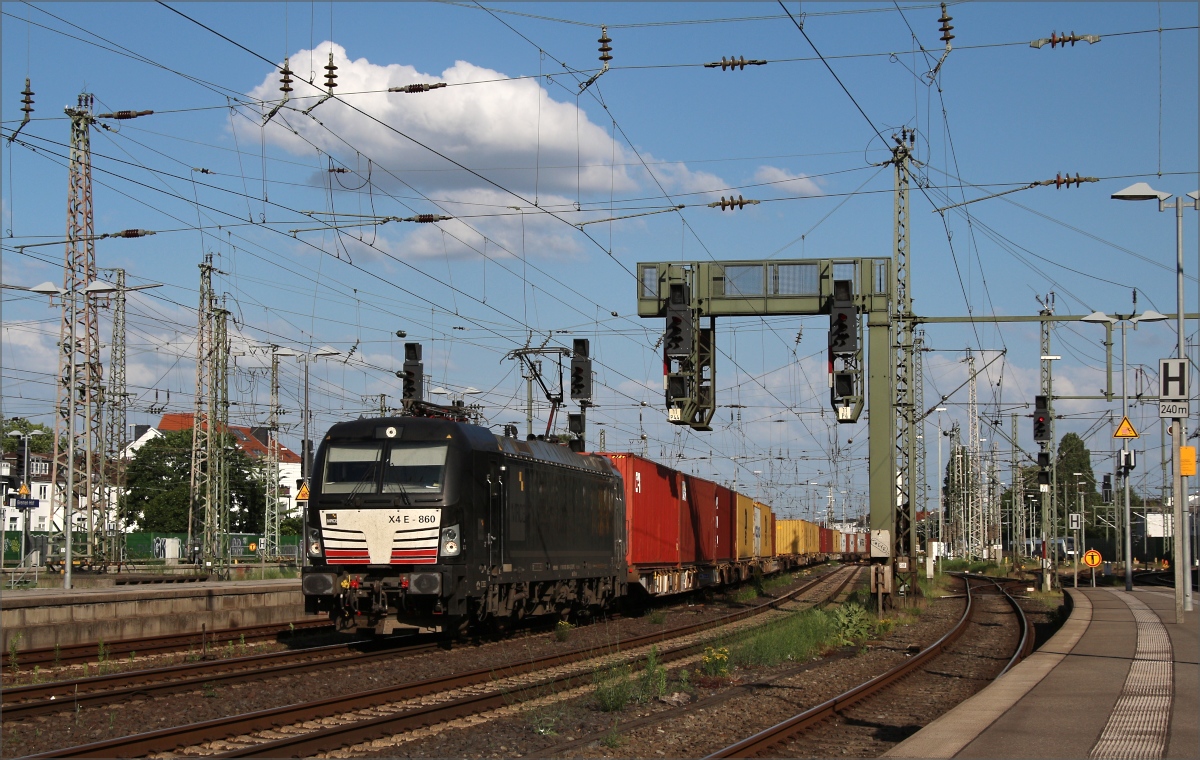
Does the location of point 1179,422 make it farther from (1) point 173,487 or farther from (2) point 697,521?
(1) point 173,487

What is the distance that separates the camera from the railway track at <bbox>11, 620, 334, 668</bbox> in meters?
16.7

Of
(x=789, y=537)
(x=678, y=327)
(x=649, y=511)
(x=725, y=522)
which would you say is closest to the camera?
(x=678, y=327)

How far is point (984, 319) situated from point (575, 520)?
431 inches

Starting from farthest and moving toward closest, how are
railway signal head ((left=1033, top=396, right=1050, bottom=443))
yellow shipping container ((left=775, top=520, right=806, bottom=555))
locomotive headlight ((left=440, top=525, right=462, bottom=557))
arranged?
yellow shipping container ((left=775, top=520, right=806, bottom=555)), railway signal head ((left=1033, top=396, right=1050, bottom=443)), locomotive headlight ((left=440, top=525, right=462, bottom=557))

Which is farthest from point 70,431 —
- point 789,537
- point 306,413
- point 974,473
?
point 974,473

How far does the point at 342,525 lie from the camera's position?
1770 cm

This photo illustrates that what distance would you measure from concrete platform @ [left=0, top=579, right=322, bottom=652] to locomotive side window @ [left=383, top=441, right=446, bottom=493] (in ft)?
20.1

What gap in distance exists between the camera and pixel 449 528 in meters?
17.5

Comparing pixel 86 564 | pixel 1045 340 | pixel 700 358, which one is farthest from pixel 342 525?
pixel 1045 340

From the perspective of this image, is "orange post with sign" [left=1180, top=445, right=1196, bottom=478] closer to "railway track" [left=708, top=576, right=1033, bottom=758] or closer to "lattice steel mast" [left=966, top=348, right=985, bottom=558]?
"railway track" [left=708, top=576, right=1033, bottom=758]

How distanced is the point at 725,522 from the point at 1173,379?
66.3 ft

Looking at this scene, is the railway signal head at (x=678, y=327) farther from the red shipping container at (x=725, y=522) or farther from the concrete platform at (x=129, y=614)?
the red shipping container at (x=725, y=522)

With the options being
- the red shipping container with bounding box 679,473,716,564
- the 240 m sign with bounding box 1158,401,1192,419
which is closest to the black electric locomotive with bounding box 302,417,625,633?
the 240 m sign with bounding box 1158,401,1192,419

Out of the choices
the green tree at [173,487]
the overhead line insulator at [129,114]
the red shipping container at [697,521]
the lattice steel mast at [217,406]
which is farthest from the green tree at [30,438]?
the overhead line insulator at [129,114]
